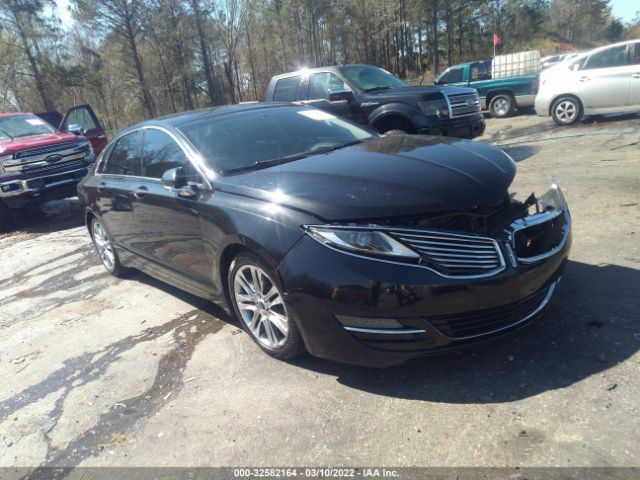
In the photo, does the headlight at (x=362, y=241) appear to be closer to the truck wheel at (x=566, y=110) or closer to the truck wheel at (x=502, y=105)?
the truck wheel at (x=566, y=110)

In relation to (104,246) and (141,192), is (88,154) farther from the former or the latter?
(141,192)

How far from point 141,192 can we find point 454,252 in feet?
9.42

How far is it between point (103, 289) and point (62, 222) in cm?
501

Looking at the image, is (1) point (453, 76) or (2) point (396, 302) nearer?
(2) point (396, 302)

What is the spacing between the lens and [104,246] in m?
5.70

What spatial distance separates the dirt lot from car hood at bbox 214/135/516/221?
0.98 m

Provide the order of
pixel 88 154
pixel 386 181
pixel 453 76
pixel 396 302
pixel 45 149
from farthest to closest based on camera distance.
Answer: pixel 453 76, pixel 88 154, pixel 45 149, pixel 386 181, pixel 396 302

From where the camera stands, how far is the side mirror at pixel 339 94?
27.0 feet

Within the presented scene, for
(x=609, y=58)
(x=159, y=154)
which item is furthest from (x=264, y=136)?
(x=609, y=58)

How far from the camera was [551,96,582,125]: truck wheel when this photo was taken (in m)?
11.0

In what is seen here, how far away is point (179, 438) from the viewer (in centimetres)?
273

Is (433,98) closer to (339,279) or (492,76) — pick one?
(339,279)

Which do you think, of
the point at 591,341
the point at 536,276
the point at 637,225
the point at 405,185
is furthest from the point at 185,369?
the point at 637,225

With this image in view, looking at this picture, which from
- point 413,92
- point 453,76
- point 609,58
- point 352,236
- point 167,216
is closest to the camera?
point 352,236
